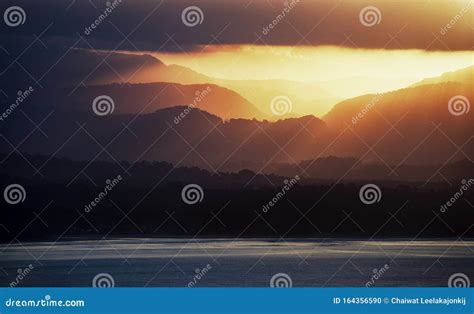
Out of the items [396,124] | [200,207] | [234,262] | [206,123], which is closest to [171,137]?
[206,123]

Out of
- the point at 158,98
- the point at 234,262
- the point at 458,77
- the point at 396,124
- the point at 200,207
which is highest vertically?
the point at 458,77

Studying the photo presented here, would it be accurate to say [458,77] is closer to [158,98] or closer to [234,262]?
[234,262]

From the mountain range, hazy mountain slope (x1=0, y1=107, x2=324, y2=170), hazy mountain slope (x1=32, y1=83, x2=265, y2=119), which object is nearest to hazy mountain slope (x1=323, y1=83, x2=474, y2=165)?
the mountain range

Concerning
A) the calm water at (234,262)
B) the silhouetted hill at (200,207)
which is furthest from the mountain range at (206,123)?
the calm water at (234,262)

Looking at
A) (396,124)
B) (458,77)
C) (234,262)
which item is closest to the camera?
(234,262)

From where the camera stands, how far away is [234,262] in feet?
38.4

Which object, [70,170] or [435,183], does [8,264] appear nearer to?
[70,170]

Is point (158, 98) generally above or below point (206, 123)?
below

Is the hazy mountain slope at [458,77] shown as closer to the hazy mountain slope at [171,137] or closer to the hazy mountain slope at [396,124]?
the hazy mountain slope at [396,124]

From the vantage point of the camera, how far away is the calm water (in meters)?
11.5

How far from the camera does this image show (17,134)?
468 inches

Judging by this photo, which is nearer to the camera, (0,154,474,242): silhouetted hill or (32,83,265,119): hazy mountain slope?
(0,154,474,242): silhouetted hill

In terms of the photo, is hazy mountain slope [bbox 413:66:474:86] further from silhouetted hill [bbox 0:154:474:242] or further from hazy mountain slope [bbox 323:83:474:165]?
silhouetted hill [bbox 0:154:474:242]

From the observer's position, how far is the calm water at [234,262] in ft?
37.8
